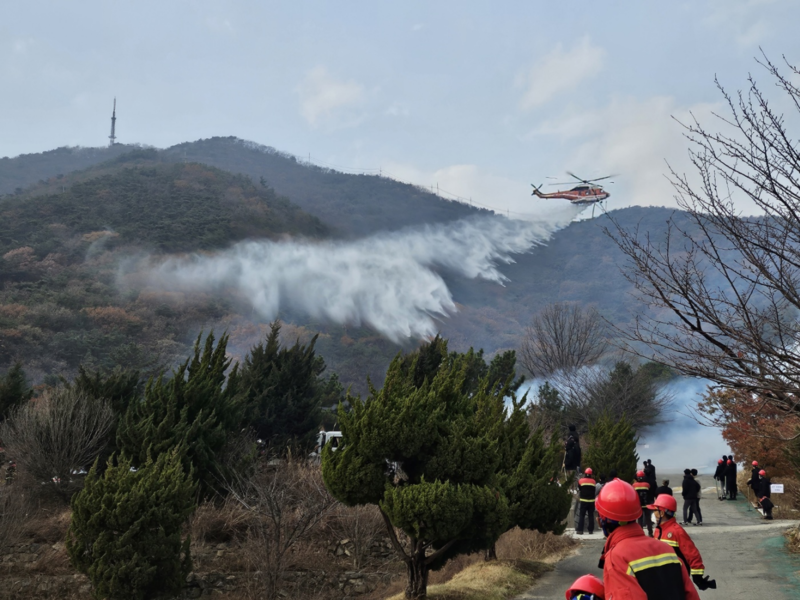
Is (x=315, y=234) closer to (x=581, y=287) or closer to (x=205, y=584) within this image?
(x=581, y=287)

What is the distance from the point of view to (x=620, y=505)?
3.83 metres

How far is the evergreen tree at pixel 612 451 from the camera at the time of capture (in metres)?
17.8

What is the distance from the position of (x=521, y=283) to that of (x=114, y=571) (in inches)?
4795

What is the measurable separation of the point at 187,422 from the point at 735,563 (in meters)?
10.6

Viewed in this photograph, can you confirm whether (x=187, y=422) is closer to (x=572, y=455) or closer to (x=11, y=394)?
(x=11, y=394)

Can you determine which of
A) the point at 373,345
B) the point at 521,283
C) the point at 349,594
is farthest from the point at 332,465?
the point at 521,283

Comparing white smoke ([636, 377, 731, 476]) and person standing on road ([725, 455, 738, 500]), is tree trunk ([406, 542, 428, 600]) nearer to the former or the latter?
person standing on road ([725, 455, 738, 500])

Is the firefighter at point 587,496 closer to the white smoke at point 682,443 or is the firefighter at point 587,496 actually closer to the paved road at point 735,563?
the paved road at point 735,563

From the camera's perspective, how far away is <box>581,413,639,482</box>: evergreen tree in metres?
17.8

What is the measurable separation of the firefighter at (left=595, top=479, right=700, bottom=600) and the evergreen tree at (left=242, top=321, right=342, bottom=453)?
1821 cm

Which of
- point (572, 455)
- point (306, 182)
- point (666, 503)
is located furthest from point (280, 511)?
point (306, 182)

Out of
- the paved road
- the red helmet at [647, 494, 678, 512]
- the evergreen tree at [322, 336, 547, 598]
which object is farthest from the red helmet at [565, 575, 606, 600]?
the paved road

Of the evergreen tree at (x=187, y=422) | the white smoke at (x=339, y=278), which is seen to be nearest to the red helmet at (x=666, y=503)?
the evergreen tree at (x=187, y=422)

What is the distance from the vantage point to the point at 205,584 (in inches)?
515
